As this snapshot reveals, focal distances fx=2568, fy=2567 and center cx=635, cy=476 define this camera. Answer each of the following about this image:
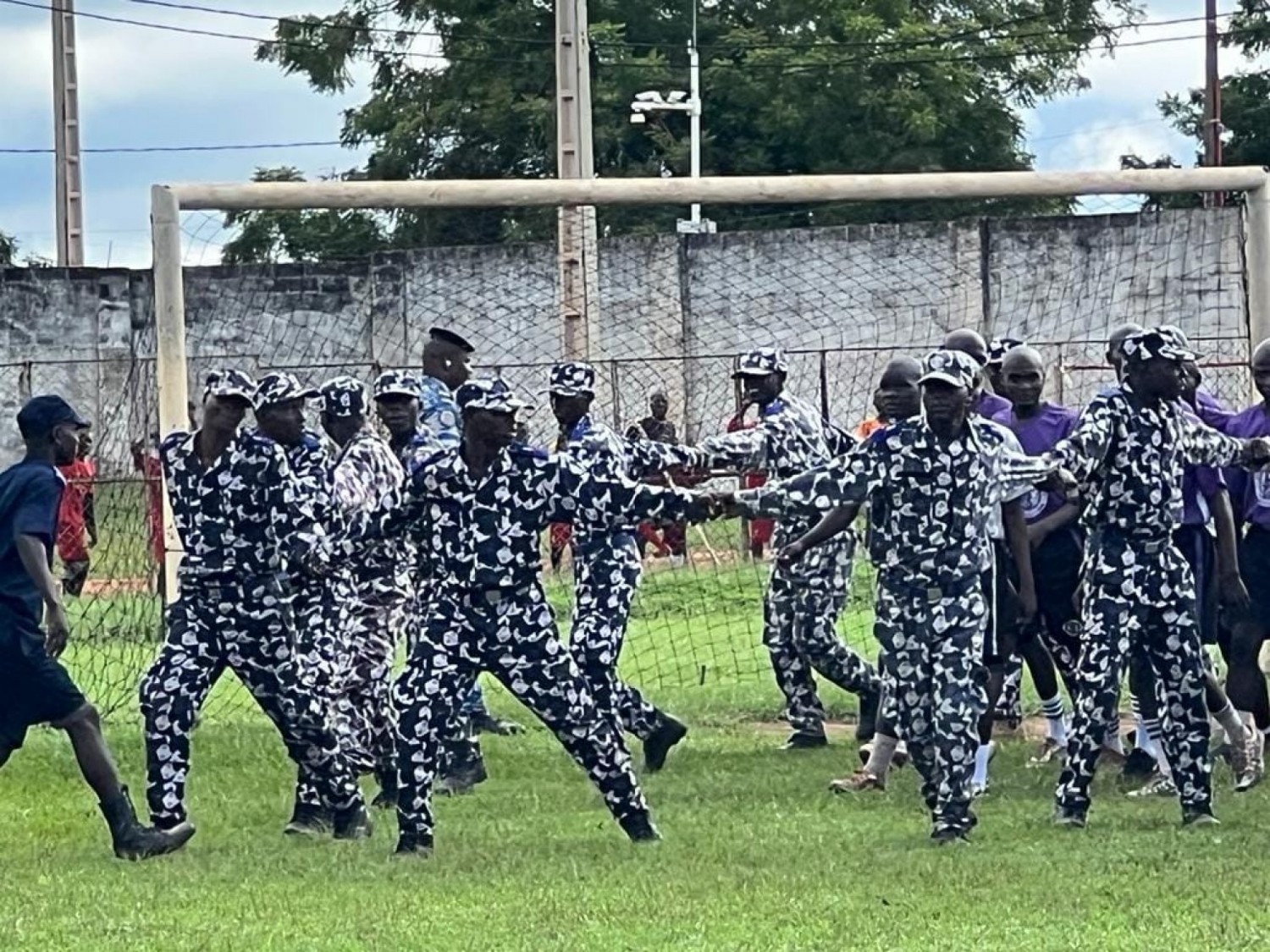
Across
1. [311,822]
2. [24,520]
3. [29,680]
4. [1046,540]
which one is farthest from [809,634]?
[24,520]

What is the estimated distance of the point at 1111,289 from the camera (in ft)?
92.5

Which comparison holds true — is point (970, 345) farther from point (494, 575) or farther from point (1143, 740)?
point (494, 575)

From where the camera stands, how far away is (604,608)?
11.7 metres

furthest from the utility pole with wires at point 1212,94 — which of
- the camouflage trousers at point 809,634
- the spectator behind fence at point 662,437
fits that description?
the camouflage trousers at point 809,634

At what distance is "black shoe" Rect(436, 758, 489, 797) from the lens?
1188cm

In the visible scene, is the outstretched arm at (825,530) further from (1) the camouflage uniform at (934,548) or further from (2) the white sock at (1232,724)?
(2) the white sock at (1232,724)

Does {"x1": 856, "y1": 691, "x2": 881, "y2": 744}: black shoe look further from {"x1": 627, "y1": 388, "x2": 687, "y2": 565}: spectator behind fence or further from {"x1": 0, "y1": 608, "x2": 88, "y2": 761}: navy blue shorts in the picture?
{"x1": 627, "y1": 388, "x2": 687, "y2": 565}: spectator behind fence

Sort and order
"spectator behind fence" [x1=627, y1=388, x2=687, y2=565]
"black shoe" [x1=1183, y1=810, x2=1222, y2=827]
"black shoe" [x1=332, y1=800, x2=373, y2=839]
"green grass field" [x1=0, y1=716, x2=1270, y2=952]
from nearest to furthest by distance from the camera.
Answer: "green grass field" [x1=0, y1=716, x2=1270, y2=952], "black shoe" [x1=1183, y1=810, x2=1222, y2=827], "black shoe" [x1=332, y1=800, x2=373, y2=839], "spectator behind fence" [x1=627, y1=388, x2=687, y2=565]

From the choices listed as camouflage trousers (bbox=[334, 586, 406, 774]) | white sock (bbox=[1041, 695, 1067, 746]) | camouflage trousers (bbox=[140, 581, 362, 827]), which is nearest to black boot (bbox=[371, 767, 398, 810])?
camouflage trousers (bbox=[334, 586, 406, 774])

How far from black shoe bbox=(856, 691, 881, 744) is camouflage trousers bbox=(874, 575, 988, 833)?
9.28 feet

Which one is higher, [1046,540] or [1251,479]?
[1251,479]

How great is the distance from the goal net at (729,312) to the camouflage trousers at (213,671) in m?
4.24

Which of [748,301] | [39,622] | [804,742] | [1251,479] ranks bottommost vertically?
[804,742]

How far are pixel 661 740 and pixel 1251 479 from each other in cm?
303
